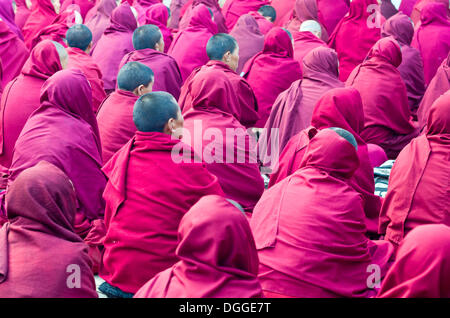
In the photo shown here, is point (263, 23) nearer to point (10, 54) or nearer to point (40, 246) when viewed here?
point (10, 54)

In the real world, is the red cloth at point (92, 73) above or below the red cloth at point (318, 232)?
below

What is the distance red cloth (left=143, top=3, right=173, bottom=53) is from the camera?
7605 mm

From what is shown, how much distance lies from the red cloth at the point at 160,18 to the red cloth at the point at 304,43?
58.2 inches

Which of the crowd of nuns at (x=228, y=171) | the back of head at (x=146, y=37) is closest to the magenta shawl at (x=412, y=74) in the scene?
the crowd of nuns at (x=228, y=171)

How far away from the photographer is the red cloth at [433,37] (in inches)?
261

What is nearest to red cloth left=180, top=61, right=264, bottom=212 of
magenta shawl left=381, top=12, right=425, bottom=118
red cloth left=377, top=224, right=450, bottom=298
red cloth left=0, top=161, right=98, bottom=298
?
red cloth left=0, top=161, right=98, bottom=298

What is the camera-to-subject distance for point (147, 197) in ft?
10.9

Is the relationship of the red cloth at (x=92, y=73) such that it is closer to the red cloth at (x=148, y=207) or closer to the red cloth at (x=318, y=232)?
the red cloth at (x=148, y=207)

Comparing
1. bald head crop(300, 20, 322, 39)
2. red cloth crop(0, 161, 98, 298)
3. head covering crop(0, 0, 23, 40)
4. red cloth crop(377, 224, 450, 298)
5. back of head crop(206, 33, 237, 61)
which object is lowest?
head covering crop(0, 0, 23, 40)

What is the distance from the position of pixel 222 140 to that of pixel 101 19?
4.25 meters

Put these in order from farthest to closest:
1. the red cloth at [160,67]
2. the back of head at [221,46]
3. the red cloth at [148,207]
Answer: the red cloth at [160,67] < the back of head at [221,46] < the red cloth at [148,207]

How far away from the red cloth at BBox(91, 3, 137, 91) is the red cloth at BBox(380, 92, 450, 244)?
3.74 m

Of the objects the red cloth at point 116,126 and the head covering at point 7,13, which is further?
the head covering at point 7,13

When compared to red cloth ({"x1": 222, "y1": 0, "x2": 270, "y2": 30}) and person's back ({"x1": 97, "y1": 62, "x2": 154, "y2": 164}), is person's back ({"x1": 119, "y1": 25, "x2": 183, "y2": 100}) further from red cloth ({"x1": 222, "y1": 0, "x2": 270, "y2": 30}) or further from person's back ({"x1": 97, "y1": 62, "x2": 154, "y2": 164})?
red cloth ({"x1": 222, "y1": 0, "x2": 270, "y2": 30})
